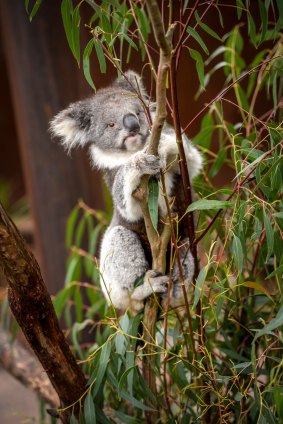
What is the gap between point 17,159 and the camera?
7004mm

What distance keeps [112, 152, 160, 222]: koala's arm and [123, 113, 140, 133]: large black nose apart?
216mm

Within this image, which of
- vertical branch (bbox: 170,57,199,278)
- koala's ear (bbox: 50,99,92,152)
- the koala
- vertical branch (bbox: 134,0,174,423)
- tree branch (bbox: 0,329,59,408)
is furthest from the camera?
tree branch (bbox: 0,329,59,408)

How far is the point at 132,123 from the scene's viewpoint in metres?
2.34

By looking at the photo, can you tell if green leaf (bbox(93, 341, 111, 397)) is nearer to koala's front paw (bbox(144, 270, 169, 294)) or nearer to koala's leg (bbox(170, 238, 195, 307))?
koala's front paw (bbox(144, 270, 169, 294))

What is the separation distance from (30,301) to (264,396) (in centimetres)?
82

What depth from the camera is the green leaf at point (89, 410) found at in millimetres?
1841

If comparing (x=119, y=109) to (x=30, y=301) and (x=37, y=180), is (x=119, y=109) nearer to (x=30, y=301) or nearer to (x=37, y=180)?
(x=30, y=301)

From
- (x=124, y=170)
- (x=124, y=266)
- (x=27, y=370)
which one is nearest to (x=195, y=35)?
(x=124, y=170)

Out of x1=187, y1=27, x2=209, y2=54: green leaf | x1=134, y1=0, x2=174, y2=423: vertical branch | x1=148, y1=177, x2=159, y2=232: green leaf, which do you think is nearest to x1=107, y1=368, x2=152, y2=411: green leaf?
x1=134, y1=0, x2=174, y2=423: vertical branch

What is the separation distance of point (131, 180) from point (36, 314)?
557 mm

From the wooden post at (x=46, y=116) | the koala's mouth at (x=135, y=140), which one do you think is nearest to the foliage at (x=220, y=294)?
the koala's mouth at (x=135, y=140)

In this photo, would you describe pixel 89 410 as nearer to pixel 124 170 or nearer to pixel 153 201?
pixel 153 201

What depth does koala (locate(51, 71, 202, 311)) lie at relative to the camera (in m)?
2.23

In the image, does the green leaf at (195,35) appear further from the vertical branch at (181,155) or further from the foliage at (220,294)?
the vertical branch at (181,155)
